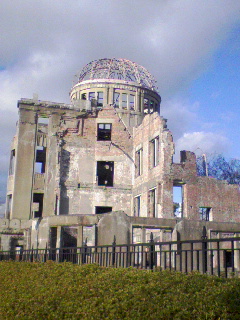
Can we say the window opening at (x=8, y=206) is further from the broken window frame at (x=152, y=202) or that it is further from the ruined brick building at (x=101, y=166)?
the broken window frame at (x=152, y=202)

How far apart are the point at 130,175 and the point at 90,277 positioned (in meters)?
24.4

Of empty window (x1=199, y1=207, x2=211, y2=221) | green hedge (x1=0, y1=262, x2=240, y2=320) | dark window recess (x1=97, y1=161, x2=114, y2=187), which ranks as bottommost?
green hedge (x1=0, y1=262, x2=240, y2=320)

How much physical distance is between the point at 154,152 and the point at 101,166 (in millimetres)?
7127

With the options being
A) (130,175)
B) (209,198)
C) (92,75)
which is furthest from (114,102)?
(209,198)

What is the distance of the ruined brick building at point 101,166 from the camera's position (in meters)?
25.9

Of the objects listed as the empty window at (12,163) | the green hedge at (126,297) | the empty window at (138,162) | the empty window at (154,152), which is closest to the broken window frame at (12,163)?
the empty window at (12,163)

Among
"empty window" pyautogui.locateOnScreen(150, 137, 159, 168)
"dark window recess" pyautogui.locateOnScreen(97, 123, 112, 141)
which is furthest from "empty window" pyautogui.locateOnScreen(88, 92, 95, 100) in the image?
"empty window" pyautogui.locateOnScreen(150, 137, 159, 168)

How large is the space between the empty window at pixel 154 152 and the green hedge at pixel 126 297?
2057cm

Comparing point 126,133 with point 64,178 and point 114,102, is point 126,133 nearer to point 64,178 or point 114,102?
point 114,102

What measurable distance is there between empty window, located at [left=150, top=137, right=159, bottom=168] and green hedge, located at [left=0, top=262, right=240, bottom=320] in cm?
2057

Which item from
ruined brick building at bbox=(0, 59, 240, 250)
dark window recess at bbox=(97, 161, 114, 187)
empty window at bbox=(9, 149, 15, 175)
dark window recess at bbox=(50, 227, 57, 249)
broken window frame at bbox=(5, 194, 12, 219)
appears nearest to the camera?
dark window recess at bbox=(50, 227, 57, 249)

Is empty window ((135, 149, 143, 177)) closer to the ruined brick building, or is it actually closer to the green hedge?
the ruined brick building

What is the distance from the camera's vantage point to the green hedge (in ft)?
13.9

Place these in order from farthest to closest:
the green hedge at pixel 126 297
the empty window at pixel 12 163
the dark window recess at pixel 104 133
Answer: the dark window recess at pixel 104 133
the empty window at pixel 12 163
the green hedge at pixel 126 297
